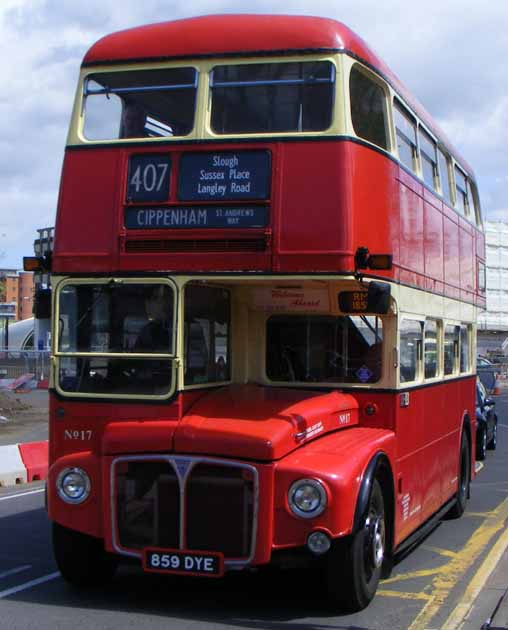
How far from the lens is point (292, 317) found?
884cm

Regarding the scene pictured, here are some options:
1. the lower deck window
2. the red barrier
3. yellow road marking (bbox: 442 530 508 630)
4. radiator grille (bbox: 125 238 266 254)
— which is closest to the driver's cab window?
radiator grille (bbox: 125 238 266 254)

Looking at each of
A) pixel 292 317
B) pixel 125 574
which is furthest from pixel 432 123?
pixel 125 574

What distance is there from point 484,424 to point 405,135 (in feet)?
36.7

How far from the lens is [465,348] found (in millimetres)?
12805

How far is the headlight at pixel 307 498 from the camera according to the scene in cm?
674

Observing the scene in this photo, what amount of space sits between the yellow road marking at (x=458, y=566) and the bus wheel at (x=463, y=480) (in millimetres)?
342

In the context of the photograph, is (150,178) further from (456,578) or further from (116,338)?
(456,578)

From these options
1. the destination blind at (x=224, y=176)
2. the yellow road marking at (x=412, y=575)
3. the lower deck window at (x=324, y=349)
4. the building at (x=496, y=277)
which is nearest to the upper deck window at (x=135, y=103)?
the destination blind at (x=224, y=176)

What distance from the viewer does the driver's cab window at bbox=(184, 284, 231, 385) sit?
777cm

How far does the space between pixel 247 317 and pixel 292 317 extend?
40cm

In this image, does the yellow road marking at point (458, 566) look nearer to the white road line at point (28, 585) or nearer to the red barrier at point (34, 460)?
the white road line at point (28, 585)

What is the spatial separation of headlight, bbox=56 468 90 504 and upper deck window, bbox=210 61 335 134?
110 inches

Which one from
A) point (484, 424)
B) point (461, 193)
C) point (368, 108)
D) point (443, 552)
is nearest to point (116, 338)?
point (368, 108)

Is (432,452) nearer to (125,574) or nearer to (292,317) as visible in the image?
(292,317)
